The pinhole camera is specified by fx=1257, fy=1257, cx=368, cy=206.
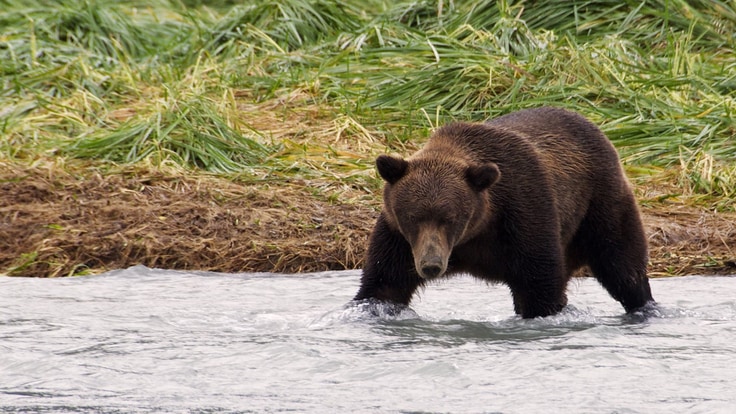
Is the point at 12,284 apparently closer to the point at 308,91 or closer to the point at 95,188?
the point at 95,188

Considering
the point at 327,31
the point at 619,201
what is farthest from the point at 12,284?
the point at 327,31

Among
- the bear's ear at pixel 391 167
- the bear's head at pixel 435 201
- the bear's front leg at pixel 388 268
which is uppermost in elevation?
the bear's ear at pixel 391 167

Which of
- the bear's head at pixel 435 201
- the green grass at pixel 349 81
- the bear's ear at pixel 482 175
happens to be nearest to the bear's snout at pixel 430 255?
the bear's head at pixel 435 201

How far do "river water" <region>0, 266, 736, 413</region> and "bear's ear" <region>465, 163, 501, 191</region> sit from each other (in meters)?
0.74

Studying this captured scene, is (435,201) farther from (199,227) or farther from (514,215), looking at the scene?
(199,227)

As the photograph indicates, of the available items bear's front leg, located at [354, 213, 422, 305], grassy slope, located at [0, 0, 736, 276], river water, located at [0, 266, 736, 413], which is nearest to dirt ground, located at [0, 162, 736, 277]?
grassy slope, located at [0, 0, 736, 276]

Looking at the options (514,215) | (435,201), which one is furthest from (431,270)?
(514,215)

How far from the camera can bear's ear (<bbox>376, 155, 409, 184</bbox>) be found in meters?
5.95

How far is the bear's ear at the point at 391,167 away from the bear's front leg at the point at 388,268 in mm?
325

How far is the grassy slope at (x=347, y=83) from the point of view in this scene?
10102 millimetres

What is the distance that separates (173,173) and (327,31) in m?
3.81

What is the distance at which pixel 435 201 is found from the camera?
19.6 feet

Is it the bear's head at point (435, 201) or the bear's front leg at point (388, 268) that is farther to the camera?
the bear's front leg at point (388, 268)

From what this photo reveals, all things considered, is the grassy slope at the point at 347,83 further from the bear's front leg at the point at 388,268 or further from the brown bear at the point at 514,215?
the bear's front leg at the point at 388,268
